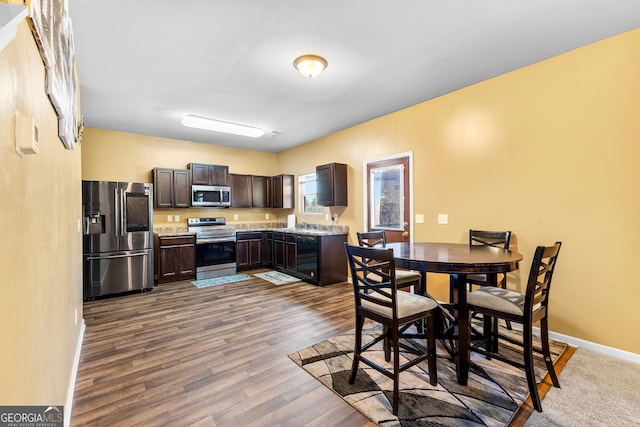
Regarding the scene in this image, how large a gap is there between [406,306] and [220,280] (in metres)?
4.00

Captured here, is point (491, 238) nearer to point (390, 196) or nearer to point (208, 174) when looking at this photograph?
point (390, 196)

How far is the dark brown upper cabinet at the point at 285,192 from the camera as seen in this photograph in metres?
6.40

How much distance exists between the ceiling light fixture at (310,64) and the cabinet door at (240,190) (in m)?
3.80

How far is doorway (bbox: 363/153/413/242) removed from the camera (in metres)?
4.13

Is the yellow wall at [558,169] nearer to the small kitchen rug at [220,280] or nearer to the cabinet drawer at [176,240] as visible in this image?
the small kitchen rug at [220,280]

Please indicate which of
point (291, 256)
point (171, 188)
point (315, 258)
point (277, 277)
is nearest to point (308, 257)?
point (315, 258)

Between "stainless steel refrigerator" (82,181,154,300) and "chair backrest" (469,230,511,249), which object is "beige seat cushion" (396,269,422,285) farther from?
"stainless steel refrigerator" (82,181,154,300)

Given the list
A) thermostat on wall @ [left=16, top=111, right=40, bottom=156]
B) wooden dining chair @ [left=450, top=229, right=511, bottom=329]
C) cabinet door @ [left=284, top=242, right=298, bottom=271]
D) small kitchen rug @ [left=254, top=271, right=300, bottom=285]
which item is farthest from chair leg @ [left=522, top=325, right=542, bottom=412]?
cabinet door @ [left=284, top=242, right=298, bottom=271]

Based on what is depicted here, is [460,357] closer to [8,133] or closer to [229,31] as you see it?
[8,133]

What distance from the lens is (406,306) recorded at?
1.99m

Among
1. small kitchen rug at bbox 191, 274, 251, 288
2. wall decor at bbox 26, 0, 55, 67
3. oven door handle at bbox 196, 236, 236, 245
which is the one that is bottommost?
small kitchen rug at bbox 191, 274, 251, 288

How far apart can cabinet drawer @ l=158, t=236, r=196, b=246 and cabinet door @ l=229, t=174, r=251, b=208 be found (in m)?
1.26

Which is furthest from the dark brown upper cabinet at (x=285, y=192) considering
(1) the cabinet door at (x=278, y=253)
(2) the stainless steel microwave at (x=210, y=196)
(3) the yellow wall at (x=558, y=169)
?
(3) the yellow wall at (x=558, y=169)

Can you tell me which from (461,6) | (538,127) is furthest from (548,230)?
(461,6)
